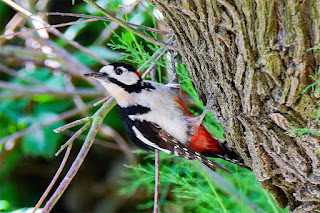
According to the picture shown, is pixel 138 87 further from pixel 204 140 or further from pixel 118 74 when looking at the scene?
pixel 204 140

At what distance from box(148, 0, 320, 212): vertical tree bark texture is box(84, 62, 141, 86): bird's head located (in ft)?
1.16

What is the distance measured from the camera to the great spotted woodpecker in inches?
65.9

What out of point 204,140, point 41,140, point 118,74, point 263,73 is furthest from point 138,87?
point 41,140

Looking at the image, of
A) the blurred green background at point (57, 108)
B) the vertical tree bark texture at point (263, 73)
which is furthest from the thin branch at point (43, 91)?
the vertical tree bark texture at point (263, 73)

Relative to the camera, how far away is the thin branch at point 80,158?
48.8 inches

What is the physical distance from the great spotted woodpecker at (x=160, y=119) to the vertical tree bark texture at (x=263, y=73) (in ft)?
1.14

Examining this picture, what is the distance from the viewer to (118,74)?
1.64 m

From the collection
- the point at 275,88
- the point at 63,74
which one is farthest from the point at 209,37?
the point at 63,74

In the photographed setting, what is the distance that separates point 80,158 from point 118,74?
0.43 m

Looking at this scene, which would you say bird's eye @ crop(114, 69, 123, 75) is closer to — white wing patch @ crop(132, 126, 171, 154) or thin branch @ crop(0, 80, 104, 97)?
white wing patch @ crop(132, 126, 171, 154)

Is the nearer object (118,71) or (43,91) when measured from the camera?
(118,71)

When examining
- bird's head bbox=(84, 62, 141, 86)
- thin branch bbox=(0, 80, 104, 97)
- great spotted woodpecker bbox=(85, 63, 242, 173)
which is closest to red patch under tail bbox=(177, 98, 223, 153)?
great spotted woodpecker bbox=(85, 63, 242, 173)

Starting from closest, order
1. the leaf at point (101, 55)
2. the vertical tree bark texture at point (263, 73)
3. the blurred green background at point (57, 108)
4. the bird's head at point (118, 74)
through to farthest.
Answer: the vertical tree bark texture at point (263, 73), the bird's head at point (118, 74), the blurred green background at point (57, 108), the leaf at point (101, 55)

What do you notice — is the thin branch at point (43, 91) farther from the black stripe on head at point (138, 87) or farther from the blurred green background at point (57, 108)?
the black stripe on head at point (138, 87)
